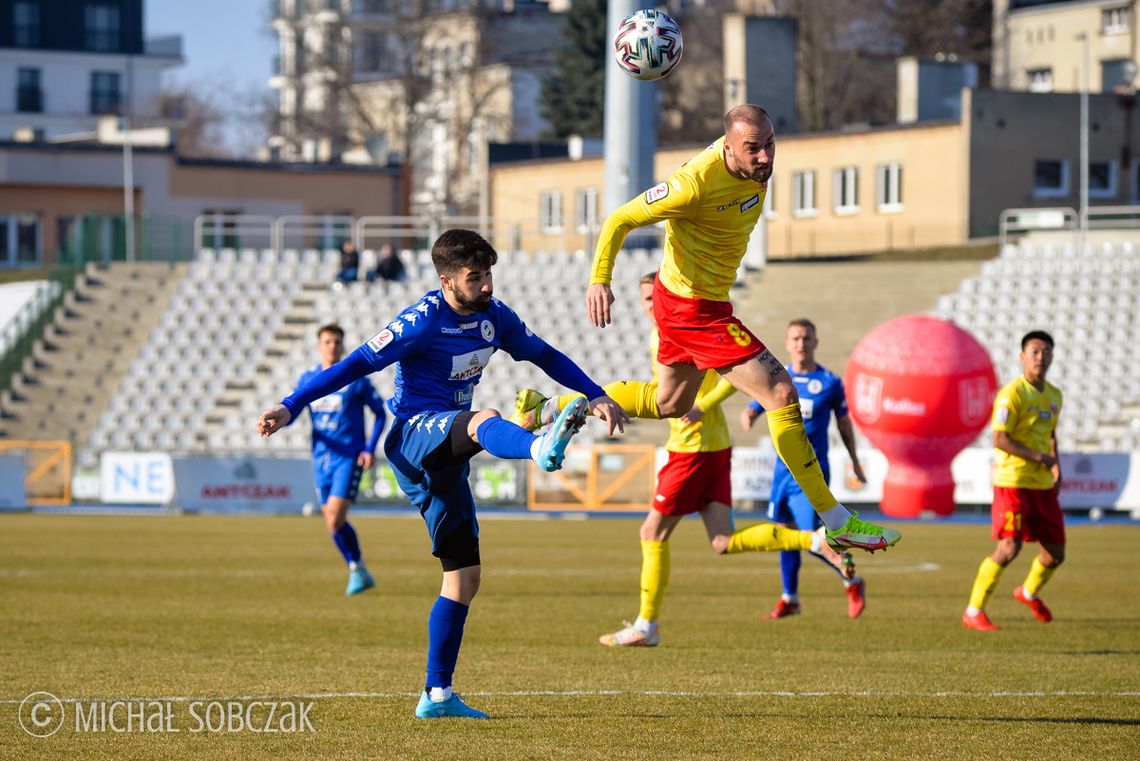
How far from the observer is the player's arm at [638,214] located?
848 cm

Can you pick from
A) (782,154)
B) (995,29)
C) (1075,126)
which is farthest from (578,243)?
(995,29)

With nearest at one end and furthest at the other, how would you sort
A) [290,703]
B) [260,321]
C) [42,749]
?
1. [42,749]
2. [290,703]
3. [260,321]

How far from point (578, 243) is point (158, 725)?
4053 cm

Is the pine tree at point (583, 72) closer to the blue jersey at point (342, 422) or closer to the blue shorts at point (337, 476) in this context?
the blue jersey at point (342, 422)

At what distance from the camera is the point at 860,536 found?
28.7 feet

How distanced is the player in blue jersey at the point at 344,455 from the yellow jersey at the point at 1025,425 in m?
5.54

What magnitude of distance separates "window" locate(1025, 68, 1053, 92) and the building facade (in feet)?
152

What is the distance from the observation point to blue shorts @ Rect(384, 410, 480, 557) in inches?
317

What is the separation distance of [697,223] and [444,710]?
→ 297 cm

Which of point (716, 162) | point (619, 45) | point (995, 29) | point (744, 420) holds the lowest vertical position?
point (744, 420)

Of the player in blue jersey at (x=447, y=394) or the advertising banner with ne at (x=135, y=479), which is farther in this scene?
the advertising banner with ne at (x=135, y=479)

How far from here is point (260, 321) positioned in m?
37.8

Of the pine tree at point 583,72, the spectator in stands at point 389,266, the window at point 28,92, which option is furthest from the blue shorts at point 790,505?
the window at point 28,92

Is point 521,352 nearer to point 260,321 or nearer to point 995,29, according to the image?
point 260,321
